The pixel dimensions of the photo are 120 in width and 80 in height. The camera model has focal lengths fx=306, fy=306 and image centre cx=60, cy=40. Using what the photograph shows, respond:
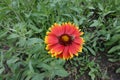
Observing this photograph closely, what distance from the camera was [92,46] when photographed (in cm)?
235

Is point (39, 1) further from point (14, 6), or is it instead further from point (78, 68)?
point (78, 68)

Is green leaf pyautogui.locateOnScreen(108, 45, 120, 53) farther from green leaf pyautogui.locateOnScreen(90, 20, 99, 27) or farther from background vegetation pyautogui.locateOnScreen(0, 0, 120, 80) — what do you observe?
green leaf pyautogui.locateOnScreen(90, 20, 99, 27)

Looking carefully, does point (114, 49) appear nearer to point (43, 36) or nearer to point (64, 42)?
point (43, 36)

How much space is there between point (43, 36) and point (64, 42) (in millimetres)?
649

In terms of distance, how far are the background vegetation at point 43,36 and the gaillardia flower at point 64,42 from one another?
292 mm

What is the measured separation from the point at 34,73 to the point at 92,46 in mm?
526

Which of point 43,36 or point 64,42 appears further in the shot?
point 43,36

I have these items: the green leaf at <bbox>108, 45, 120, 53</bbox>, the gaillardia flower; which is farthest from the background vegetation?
the gaillardia flower

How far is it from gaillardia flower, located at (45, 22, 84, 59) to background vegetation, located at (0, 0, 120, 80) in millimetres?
292

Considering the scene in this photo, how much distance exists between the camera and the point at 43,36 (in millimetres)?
2326

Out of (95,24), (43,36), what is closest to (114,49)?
(95,24)

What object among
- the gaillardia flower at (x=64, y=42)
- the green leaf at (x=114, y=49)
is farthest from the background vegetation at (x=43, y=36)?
the gaillardia flower at (x=64, y=42)

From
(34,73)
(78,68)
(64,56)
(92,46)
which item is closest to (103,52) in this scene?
(92,46)

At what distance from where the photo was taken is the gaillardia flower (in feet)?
5.50
